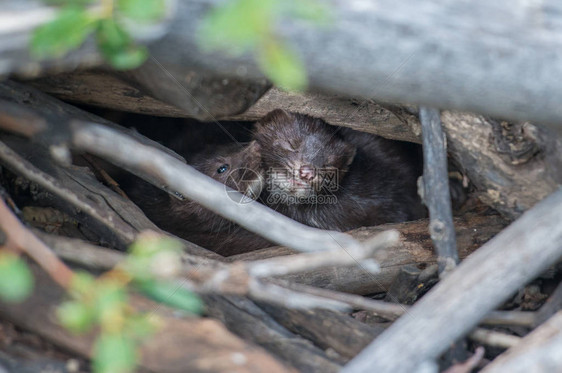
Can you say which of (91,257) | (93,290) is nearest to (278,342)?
(91,257)

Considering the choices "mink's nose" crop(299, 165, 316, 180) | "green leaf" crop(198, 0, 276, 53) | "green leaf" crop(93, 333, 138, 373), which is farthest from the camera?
"mink's nose" crop(299, 165, 316, 180)

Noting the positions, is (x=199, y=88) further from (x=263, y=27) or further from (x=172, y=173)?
(x=263, y=27)

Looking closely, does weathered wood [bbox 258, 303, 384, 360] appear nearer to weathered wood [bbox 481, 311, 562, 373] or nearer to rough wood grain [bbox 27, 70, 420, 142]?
weathered wood [bbox 481, 311, 562, 373]

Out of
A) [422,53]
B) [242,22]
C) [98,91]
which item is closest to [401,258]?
[422,53]

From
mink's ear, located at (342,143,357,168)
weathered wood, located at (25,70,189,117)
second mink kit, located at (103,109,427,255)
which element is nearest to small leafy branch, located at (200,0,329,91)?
weathered wood, located at (25,70,189,117)

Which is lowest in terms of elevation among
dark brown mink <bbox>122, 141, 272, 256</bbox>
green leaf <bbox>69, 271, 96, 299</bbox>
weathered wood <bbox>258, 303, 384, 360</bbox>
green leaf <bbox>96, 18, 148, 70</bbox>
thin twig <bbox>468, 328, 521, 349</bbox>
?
dark brown mink <bbox>122, 141, 272, 256</bbox>

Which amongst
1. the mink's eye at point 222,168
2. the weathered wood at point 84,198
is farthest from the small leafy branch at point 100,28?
the mink's eye at point 222,168
